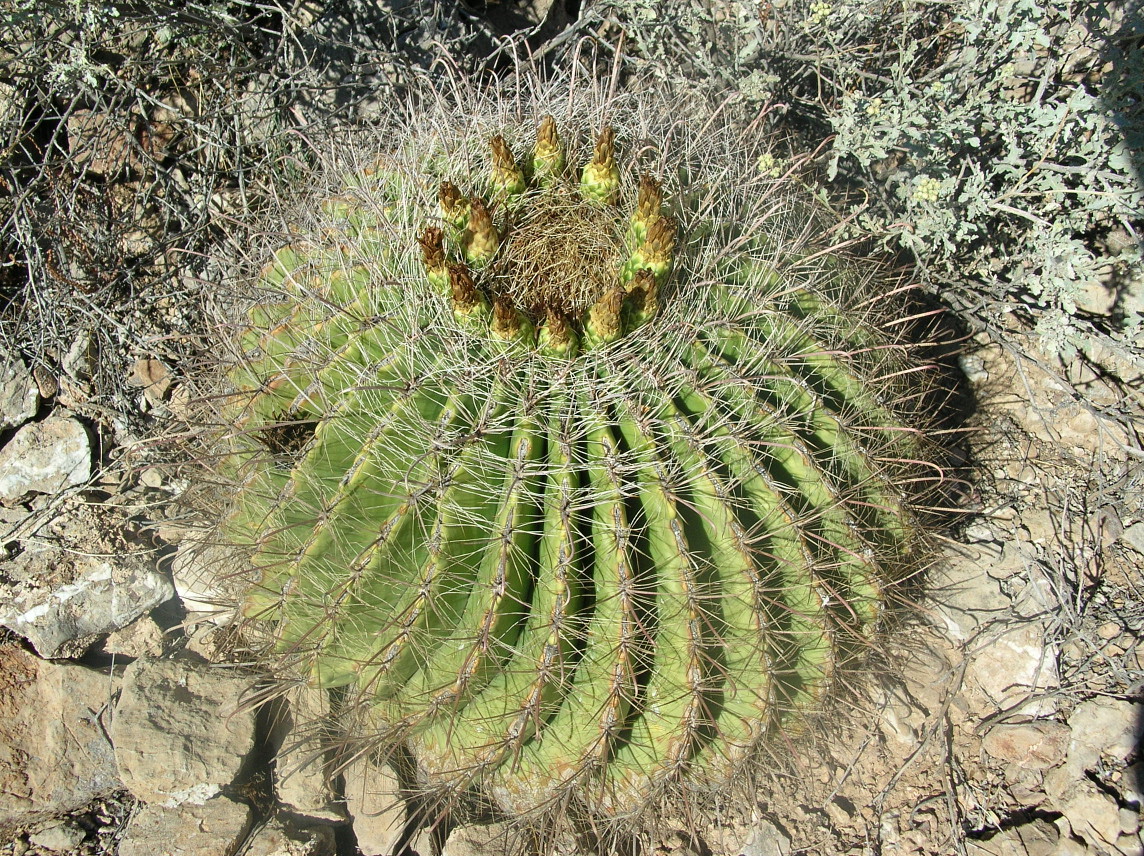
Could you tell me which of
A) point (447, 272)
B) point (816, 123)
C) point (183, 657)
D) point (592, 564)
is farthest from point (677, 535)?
point (816, 123)

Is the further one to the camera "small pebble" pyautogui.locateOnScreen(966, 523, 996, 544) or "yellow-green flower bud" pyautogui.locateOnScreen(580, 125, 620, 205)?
"small pebble" pyautogui.locateOnScreen(966, 523, 996, 544)

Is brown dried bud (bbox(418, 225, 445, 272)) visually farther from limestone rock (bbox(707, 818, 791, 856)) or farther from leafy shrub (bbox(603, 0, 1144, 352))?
limestone rock (bbox(707, 818, 791, 856))

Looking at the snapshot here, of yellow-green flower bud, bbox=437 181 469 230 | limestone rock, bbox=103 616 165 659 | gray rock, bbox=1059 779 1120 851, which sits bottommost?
gray rock, bbox=1059 779 1120 851

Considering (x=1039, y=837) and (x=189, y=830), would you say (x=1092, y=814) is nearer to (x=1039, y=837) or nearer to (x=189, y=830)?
(x=1039, y=837)

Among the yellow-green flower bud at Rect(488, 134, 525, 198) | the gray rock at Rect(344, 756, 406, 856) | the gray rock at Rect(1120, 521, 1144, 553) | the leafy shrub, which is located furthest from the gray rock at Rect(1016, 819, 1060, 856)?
the yellow-green flower bud at Rect(488, 134, 525, 198)

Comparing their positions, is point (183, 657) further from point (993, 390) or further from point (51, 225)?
point (993, 390)
